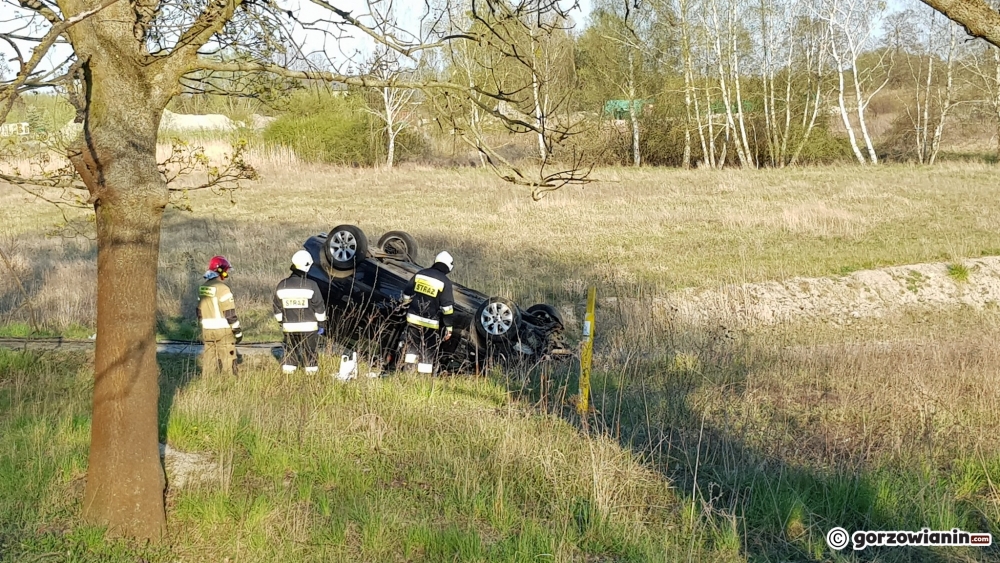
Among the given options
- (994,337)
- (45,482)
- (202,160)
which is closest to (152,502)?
(45,482)

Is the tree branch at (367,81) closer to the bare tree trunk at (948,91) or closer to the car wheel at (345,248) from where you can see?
the car wheel at (345,248)

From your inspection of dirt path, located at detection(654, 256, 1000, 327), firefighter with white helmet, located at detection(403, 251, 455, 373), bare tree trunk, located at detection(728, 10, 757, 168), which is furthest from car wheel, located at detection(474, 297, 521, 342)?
bare tree trunk, located at detection(728, 10, 757, 168)

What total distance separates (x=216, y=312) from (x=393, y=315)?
1.87 meters

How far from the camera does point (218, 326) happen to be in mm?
9445

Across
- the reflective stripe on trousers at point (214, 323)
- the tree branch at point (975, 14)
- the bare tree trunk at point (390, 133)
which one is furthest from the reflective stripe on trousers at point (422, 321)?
the bare tree trunk at point (390, 133)

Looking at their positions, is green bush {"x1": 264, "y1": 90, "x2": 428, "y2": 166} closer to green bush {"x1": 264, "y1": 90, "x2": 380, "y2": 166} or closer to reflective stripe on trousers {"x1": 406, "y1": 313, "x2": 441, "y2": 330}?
green bush {"x1": 264, "y1": 90, "x2": 380, "y2": 166}

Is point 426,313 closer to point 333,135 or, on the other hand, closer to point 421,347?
point 421,347

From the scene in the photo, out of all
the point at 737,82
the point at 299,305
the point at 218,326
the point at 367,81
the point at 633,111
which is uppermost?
the point at 737,82

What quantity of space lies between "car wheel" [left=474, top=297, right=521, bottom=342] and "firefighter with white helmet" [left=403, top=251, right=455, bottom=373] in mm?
392

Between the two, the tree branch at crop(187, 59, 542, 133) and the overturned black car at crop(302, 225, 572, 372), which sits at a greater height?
the tree branch at crop(187, 59, 542, 133)

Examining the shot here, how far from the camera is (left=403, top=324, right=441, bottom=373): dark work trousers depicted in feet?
30.8

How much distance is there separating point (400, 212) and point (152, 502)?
2051cm

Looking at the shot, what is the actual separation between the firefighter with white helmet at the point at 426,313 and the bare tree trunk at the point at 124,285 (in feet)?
13.9

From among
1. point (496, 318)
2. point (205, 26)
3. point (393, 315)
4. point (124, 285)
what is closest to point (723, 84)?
point (393, 315)
